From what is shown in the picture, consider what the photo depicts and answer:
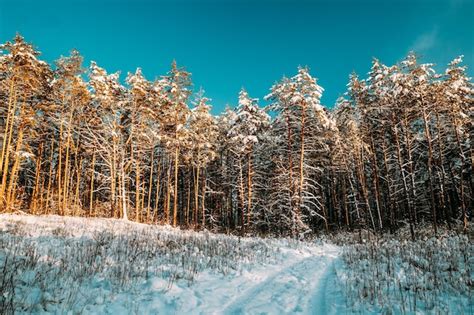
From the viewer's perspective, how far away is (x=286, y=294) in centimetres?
646

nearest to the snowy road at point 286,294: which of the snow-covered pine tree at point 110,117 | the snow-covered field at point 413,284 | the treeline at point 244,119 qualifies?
the snow-covered field at point 413,284

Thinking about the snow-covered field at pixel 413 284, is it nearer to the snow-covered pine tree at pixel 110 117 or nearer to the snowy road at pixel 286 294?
the snowy road at pixel 286 294

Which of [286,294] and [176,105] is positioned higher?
[176,105]

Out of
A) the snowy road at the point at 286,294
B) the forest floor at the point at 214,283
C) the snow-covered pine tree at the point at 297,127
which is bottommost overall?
the snowy road at the point at 286,294

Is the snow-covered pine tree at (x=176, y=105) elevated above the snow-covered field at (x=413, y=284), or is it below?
above

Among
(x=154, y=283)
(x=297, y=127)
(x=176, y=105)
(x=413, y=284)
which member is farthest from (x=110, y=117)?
(x=413, y=284)

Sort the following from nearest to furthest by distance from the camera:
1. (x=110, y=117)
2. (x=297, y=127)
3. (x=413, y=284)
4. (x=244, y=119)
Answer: (x=413, y=284) → (x=297, y=127) → (x=110, y=117) → (x=244, y=119)

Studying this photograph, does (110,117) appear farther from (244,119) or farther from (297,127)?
(297,127)

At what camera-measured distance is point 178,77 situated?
26.8 meters

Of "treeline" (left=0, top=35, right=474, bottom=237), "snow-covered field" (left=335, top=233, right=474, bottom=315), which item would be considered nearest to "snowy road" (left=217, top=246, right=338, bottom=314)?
"snow-covered field" (left=335, top=233, right=474, bottom=315)

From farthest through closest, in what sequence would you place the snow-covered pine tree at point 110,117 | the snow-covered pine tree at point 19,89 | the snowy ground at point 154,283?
1. the snow-covered pine tree at point 110,117
2. the snow-covered pine tree at point 19,89
3. the snowy ground at point 154,283

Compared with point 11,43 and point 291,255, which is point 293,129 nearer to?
point 291,255

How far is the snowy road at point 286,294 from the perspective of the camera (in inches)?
220

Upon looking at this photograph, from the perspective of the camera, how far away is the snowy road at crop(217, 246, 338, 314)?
18.3 ft
